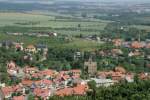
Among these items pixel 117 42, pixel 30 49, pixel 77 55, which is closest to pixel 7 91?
pixel 77 55

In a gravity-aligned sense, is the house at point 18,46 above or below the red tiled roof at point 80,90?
below

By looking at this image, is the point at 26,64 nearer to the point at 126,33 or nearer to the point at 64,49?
the point at 64,49

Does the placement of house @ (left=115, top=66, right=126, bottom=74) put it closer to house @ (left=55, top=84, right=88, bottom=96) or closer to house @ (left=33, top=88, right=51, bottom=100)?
house @ (left=55, top=84, right=88, bottom=96)

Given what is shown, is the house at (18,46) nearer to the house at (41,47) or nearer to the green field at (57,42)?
the green field at (57,42)

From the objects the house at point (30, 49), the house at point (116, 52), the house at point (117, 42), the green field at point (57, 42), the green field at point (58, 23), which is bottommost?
the green field at point (58, 23)

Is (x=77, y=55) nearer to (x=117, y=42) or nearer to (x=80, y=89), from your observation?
(x=117, y=42)

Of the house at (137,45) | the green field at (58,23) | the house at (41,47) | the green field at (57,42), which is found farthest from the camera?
the green field at (58,23)

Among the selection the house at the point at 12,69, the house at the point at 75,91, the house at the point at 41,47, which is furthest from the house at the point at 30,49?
the house at the point at 75,91

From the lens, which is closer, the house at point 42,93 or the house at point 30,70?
the house at point 42,93
